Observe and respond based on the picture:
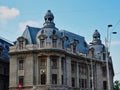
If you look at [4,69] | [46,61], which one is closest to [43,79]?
[46,61]

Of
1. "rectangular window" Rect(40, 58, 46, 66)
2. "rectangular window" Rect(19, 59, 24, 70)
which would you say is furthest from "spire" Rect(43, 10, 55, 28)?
"rectangular window" Rect(19, 59, 24, 70)

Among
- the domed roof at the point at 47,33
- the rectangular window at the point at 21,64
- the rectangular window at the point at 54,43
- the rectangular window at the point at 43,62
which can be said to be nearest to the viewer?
the rectangular window at the point at 43,62

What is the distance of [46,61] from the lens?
68375mm

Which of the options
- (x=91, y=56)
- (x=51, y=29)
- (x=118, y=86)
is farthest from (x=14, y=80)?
(x=118, y=86)

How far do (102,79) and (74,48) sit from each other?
41.1ft

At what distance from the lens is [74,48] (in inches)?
3044

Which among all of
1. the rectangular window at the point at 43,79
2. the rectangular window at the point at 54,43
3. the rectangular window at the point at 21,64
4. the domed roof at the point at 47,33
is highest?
the domed roof at the point at 47,33

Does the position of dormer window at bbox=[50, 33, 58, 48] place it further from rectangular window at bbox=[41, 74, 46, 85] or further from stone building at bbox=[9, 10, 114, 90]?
rectangular window at bbox=[41, 74, 46, 85]

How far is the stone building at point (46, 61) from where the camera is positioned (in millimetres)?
68062

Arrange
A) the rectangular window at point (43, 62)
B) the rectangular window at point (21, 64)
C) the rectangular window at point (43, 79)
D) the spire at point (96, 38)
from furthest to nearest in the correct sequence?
the spire at point (96, 38)
the rectangular window at point (21, 64)
the rectangular window at point (43, 62)
the rectangular window at point (43, 79)

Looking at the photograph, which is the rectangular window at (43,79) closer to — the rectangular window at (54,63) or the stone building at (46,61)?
the stone building at (46,61)

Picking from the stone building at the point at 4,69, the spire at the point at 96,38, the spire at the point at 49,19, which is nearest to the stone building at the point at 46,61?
the spire at the point at 49,19

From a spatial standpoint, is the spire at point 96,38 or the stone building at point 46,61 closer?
the stone building at point 46,61

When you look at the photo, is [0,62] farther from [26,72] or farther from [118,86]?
[118,86]
